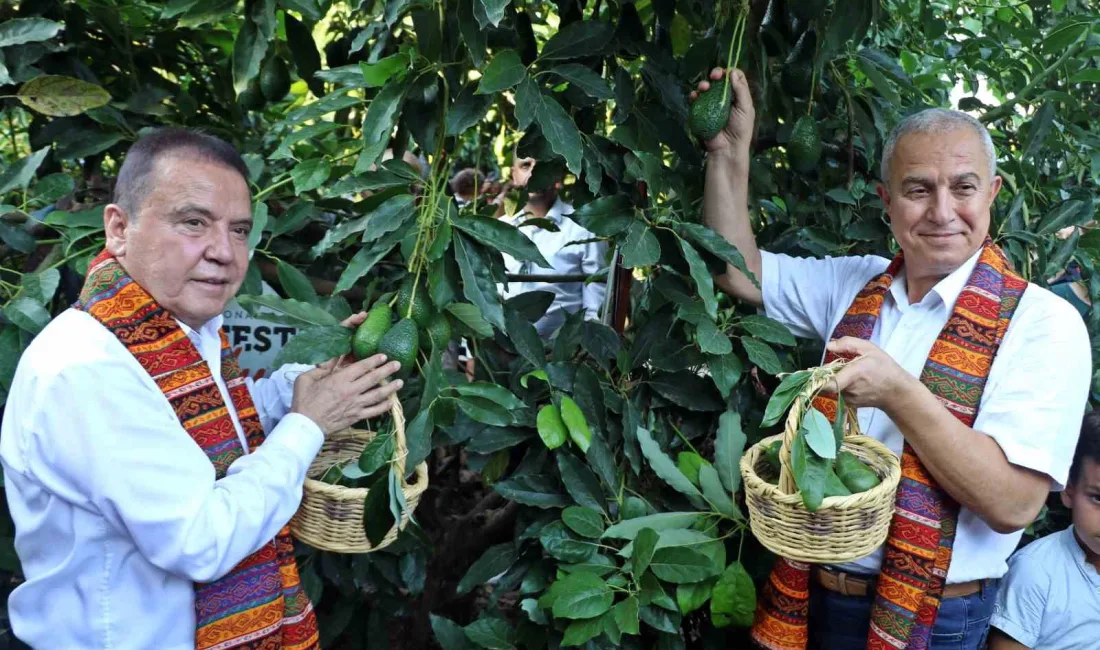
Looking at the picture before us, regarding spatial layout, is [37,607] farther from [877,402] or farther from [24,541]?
[877,402]

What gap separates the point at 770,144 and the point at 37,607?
2.05 m

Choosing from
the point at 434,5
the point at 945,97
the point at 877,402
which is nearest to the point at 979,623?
the point at 877,402

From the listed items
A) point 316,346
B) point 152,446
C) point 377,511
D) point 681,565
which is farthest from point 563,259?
point 152,446

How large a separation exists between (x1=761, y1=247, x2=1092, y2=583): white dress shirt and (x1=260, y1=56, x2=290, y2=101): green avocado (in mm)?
1496

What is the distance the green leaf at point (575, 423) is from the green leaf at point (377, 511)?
0.47m

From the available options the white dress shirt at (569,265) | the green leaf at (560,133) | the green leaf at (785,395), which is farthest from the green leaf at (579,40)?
the white dress shirt at (569,265)

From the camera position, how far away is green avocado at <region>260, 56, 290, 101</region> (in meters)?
2.20

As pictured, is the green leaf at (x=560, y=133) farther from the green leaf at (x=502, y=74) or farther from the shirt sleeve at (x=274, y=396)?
the shirt sleeve at (x=274, y=396)

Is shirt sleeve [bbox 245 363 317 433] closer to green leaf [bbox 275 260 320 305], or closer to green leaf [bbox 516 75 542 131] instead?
green leaf [bbox 275 260 320 305]

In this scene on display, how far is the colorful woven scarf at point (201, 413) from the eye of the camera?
1537 mm

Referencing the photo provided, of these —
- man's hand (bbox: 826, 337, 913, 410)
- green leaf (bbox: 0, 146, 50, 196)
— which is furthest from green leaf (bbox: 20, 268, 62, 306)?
man's hand (bbox: 826, 337, 913, 410)

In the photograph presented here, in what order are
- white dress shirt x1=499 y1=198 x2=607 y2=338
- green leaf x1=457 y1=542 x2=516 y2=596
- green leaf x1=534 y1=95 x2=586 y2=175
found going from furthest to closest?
white dress shirt x1=499 y1=198 x2=607 y2=338
green leaf x1=457 y1=542 x2=516 y2=596
green leaf x1=534 y1=95 x2=586 y2=175

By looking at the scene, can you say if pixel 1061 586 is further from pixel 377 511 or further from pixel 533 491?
pixel 377 511

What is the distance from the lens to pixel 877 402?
164cm
